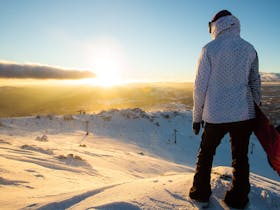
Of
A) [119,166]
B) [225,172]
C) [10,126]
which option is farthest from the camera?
[10,126]

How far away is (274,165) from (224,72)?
1204mm

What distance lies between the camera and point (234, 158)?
3.43 meters

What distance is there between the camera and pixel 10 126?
55.1ft

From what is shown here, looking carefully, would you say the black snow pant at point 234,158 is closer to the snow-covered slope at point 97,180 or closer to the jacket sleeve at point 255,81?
the snow-covered slope at point 97,180

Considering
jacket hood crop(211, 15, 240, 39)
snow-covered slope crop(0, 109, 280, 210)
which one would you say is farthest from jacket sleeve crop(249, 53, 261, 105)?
snow-covered slope crop(0, 109, 280, 210)

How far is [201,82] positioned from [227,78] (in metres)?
0.30

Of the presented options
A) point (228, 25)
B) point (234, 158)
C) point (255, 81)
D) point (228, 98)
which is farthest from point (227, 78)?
point (234, 158)

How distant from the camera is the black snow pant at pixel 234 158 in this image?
10.9 feet

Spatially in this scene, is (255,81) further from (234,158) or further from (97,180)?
(97,180)

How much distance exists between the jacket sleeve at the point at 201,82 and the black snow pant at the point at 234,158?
22 cm

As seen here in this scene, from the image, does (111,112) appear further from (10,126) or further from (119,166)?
(119,166)

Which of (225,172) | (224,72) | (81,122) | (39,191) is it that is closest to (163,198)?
(225,172)

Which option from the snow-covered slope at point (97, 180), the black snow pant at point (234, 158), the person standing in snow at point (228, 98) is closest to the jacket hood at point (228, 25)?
the person standing in snow at point (228, 98)

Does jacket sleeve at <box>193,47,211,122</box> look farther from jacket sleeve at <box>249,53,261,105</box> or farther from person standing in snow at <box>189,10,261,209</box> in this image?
Result: jacket sleeve at <box>249,53,261,105</box>
